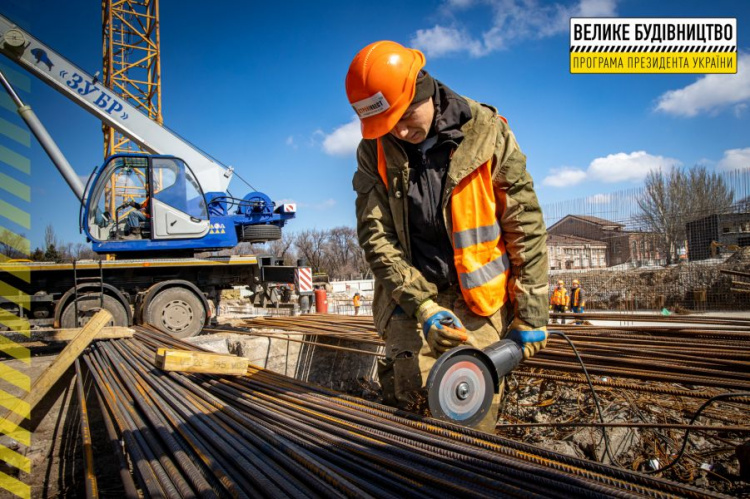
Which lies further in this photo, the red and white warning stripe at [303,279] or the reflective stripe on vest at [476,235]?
the red and white warning stripe at [303,279]

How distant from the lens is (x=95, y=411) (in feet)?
13.7

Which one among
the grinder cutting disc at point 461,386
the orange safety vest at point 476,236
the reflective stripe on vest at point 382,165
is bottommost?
the grinder cutting disc at point 461,386

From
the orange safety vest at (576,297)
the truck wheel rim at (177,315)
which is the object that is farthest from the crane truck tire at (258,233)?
the orange safety vest at (576,297)

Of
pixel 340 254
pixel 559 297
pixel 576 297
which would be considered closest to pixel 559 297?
pixel 559 297

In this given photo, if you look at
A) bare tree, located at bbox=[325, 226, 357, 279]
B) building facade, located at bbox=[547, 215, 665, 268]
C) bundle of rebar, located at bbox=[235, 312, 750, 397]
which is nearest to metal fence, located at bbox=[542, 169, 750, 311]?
building facade, located at bbox=[547, 215, 665, 268]

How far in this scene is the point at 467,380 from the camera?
188 cm

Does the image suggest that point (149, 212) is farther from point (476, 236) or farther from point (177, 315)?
point (476, 236)

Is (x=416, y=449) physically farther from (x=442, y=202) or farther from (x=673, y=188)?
(x=673, y=188)

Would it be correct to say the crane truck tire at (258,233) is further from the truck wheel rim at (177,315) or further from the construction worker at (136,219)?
the truck wheel rim at (177,315)

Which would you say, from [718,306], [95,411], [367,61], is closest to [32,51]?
[95,411]

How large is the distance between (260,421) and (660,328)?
4.00 m

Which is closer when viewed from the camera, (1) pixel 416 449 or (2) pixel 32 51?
(1) pixel 416 449

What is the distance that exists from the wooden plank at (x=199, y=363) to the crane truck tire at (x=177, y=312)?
4.15 m

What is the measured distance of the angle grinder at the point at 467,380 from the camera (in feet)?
5.69
